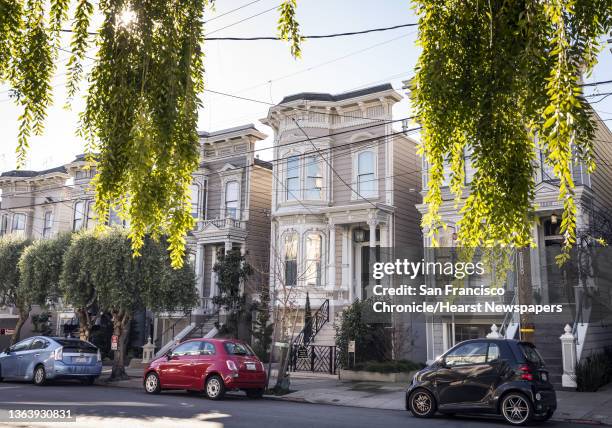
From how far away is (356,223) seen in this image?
84.1 feet

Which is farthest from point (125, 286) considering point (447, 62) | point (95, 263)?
point (447, 62)

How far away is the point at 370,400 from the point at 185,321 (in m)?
16.1

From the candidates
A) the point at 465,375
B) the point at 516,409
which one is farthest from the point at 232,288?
the point at 516,409

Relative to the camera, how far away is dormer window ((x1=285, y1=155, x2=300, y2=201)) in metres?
26.8

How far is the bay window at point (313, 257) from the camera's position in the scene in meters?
25.9

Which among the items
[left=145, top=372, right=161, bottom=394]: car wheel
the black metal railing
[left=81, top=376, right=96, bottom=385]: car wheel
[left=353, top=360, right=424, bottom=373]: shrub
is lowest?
[left=81, top=376, right=96, bottom=385]: car wheel

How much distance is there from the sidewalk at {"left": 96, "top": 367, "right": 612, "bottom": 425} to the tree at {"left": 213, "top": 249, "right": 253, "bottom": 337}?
5.87m

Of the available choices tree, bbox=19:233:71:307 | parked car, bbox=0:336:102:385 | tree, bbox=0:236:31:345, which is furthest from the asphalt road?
tree, bbox=0:236:31:345

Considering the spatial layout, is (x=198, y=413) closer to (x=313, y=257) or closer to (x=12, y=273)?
(x=313, y=257)

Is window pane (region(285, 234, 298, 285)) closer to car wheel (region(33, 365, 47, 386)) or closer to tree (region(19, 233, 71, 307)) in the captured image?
tree (region(19, 233, 71, 307))

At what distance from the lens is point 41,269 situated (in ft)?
84.1

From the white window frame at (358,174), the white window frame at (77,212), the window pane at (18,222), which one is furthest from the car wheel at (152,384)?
the window pane at (18,222)

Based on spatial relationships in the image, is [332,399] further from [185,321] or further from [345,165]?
[185,321]

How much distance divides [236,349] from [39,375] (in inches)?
276
